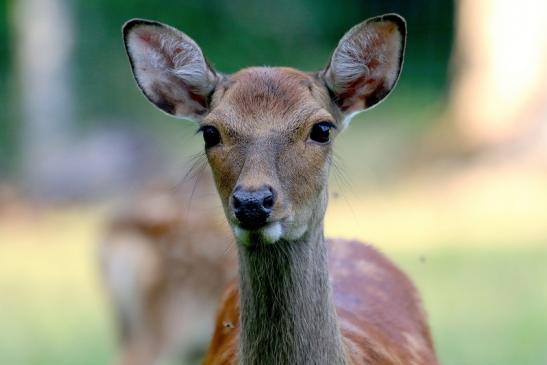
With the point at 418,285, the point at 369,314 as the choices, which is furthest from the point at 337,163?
the point at 418,285

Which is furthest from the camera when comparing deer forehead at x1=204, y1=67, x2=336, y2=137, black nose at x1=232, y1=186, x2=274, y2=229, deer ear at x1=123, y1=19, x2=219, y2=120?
deer ear at x1=123, y1=19, x2=219, y2=120

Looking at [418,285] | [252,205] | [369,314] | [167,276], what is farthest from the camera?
[418,285]

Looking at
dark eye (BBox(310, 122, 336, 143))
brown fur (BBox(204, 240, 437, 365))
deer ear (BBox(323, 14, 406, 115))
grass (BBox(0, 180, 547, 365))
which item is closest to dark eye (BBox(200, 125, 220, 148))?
dark eye (BBox(310, 122, 336, 143))

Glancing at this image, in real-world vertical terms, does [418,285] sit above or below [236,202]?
above

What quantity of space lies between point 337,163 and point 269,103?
1968mm

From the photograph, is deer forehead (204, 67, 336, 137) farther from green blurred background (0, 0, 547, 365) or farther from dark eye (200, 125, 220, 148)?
green blurred background (0, 0, 547, 365)

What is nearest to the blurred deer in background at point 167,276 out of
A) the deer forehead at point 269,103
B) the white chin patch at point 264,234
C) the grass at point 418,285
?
the grass at point 418,285

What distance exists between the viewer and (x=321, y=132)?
4.91m

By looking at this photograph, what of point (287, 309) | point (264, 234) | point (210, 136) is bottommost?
point (287, 309)

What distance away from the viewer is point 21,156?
2012 cm

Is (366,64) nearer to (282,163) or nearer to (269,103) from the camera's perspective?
(269,103)

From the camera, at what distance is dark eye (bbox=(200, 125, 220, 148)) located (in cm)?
491

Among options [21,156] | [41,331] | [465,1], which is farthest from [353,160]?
[41,331]

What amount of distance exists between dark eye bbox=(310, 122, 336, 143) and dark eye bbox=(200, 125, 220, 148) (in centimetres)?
34
